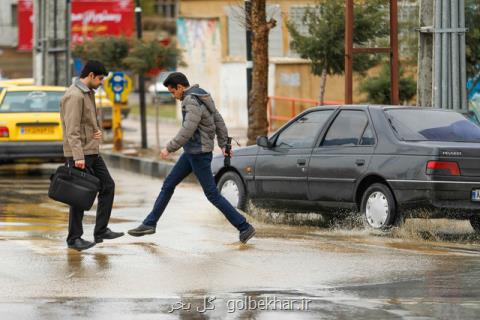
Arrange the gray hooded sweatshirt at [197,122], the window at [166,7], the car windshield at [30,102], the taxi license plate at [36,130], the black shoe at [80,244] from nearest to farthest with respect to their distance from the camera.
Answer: the black shoe at [80,244] < the gray hooded sweatshirt at [197,122] < the taxi license plate at [36,130] < the car windshield at [30,102] < the window at [166,7]

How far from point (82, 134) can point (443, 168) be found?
3.66 m

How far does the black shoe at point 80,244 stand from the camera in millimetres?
12172

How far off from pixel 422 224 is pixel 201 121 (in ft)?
10.6

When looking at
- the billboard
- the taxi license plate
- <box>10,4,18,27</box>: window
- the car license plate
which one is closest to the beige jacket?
the car license plate

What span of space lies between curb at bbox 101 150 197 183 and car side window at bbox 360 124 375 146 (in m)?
9.10

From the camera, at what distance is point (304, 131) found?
15.3 m

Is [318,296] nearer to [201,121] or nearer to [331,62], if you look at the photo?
[201,121]

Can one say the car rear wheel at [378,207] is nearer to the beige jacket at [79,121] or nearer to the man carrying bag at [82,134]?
the man carrying bag at [82,134]

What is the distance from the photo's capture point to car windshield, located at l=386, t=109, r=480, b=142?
46.0 ft

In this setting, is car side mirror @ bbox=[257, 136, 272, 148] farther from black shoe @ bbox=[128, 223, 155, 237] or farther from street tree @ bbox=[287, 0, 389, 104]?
street tree @ bbox=[287, 0, 389, 104]

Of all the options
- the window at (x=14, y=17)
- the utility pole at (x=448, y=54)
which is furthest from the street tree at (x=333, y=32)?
the window at (x=14, y=17)

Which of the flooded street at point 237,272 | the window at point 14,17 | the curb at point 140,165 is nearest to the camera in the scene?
the flooded street at point 237,272

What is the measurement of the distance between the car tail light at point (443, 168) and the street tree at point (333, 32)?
11649 millimetres

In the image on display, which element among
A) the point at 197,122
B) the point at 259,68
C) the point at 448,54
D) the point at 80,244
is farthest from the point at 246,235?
the point at 259,68
